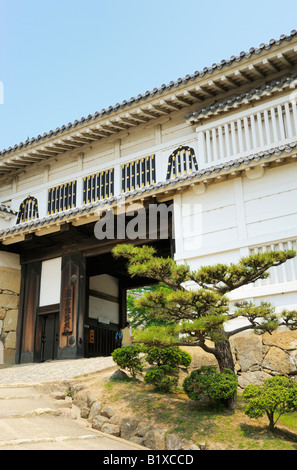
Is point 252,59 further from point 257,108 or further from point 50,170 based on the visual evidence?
point 50,170

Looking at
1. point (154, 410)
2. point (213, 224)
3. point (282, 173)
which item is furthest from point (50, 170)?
point (154, 410)

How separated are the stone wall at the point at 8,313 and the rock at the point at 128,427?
928 centimetres

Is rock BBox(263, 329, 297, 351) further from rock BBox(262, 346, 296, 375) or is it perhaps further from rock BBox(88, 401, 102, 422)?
rock BBox(88, 401, 102, 422)

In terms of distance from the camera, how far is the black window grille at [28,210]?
17.8 metres

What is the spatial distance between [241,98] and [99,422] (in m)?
9.49

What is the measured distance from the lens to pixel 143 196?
41.5 ft

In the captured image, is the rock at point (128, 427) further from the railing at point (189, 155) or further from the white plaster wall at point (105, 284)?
the white plaster wall at point (105, 284)

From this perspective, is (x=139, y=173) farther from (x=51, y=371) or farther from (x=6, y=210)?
(x=51, y=371)

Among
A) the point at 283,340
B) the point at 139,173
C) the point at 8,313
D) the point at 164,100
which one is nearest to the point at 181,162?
the point at 139,173

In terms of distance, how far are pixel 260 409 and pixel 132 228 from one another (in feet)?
26.7

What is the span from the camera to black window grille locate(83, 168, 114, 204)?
16.2m

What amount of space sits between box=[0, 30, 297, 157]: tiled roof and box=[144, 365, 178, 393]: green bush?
28.5 feet

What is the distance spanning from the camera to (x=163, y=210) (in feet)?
44.2

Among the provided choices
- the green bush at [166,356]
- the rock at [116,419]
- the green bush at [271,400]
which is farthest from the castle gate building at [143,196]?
the rock at [116,419]
